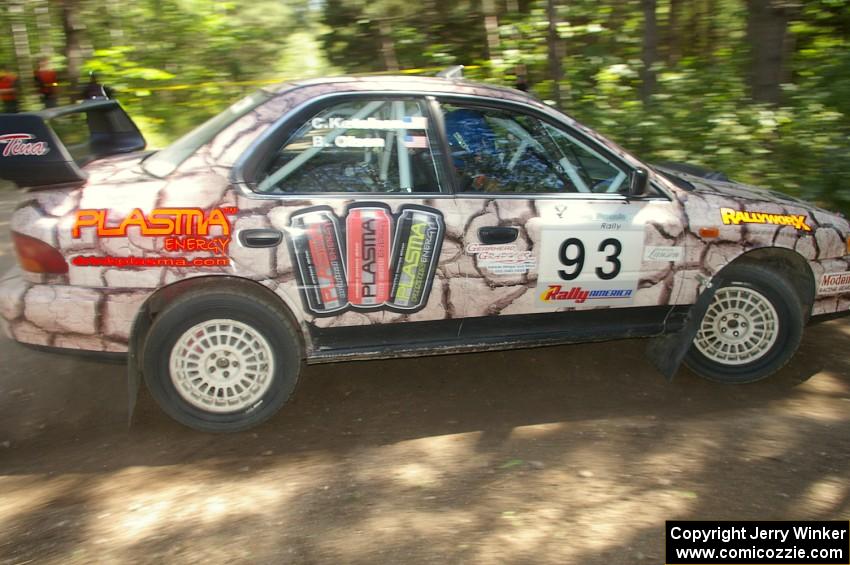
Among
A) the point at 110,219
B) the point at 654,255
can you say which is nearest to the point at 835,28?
the point at 654,255

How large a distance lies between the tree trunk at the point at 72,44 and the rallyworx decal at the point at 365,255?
11.6 m

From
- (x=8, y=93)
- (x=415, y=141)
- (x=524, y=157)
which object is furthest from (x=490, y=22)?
(x=415, y=141)

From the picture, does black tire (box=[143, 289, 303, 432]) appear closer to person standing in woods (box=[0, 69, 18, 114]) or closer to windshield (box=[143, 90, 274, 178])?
windshield (box=[143, 90, 274, 178])

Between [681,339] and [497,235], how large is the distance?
4.50 ft

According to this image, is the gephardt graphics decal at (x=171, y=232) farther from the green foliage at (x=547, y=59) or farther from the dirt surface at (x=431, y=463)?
the green foliage at (x=547, y=59)

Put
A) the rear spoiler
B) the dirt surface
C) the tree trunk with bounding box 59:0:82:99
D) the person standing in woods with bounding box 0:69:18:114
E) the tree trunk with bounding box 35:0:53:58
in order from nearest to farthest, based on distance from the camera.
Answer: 1. the dirt surface
2. the rear spoiler
3. the person standing in woods with bounding box 0:69:18:114
4. the tree trunk with bounding box 59:0:82:99
5. the tree trunk with bounding box 35:0:53:58

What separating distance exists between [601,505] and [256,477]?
164cm

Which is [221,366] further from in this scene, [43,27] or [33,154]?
[43,27]

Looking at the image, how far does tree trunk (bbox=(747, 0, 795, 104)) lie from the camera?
814 cm

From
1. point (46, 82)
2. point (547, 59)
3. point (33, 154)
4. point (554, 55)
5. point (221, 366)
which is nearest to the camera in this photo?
point (33, 154)

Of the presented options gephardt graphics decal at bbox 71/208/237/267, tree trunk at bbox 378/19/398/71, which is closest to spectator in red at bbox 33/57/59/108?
tree trunk at bbox 378/19/398/71

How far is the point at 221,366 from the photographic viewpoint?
4059mm

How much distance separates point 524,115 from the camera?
14.2ft

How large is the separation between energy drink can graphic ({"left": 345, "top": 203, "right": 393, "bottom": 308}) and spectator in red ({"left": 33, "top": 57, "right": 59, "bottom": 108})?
11405mm
